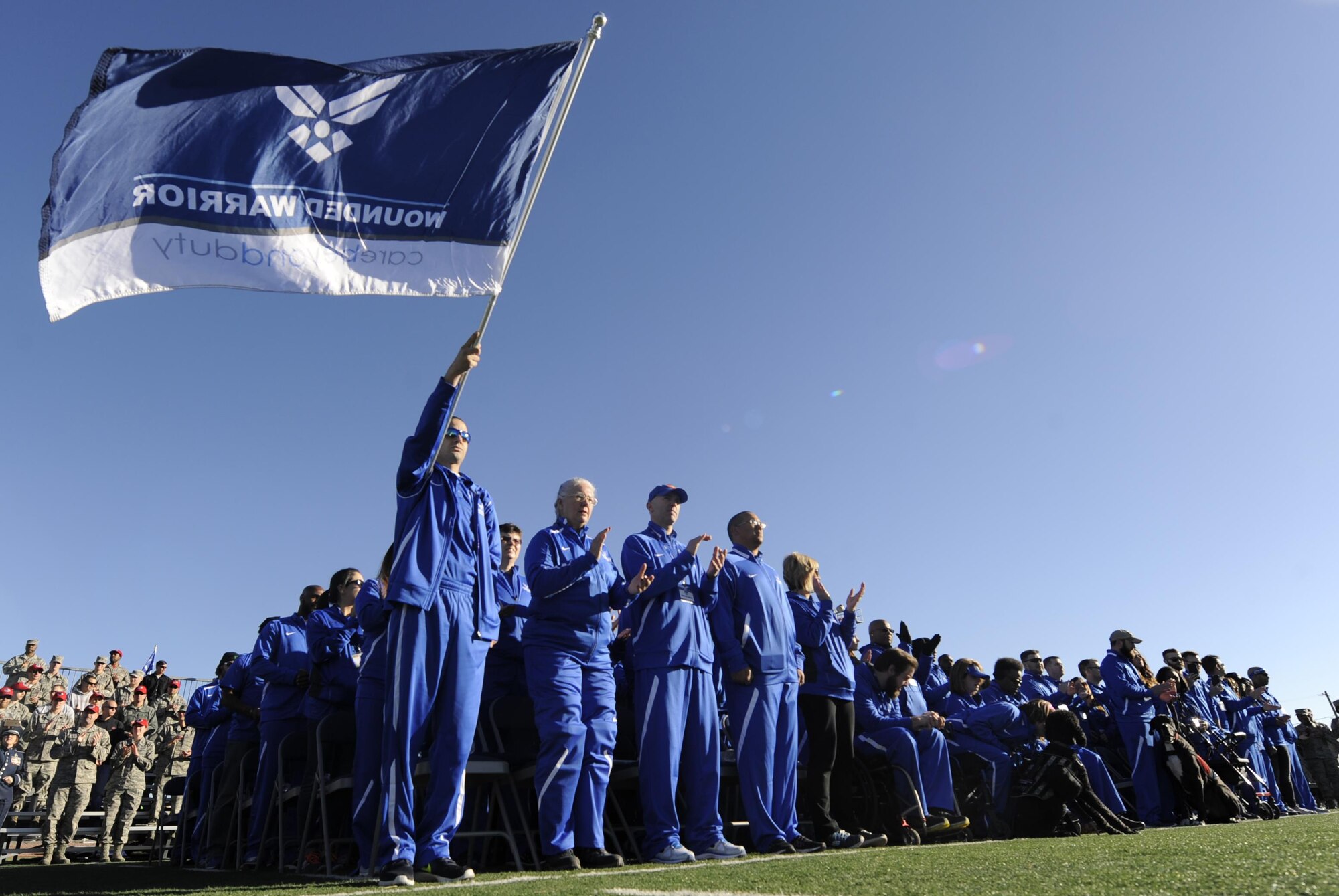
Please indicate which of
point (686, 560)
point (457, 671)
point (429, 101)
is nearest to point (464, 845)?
point (457, 671)

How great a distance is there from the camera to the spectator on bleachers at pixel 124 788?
10531 mm

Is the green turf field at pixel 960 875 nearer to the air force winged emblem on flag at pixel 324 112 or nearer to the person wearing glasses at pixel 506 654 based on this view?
the person wearing glasses at pixel 506 654

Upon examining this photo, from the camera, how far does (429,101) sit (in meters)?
5.10

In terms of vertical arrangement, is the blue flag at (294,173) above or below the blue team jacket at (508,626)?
above

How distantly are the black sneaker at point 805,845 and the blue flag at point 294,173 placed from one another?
382cm

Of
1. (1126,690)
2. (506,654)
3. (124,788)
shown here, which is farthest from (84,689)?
(1126,690)

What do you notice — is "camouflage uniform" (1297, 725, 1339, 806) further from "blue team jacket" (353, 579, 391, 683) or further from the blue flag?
the blue flag

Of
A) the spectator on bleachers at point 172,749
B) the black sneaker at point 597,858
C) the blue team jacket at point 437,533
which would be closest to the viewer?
the blue team jacket at point 437,533

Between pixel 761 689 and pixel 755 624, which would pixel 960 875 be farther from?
pixel 755 624

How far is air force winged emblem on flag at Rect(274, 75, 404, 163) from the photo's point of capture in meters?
4.79

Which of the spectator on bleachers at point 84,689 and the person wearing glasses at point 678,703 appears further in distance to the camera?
the spectator on bleachers at point 84,689

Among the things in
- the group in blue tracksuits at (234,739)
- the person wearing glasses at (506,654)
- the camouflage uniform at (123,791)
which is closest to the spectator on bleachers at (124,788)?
the camouflage uniform at (123,791)

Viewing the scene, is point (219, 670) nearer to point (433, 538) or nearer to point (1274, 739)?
point (433, 538)

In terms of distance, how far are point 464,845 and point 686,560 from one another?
2506mm
